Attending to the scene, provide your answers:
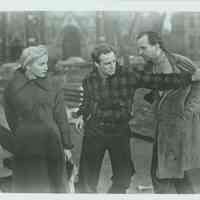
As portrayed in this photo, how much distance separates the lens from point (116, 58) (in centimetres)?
258

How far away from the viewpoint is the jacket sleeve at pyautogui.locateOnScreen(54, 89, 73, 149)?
102 inches

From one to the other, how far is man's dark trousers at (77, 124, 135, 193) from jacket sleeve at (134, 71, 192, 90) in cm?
34

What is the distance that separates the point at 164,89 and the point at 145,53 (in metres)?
0.29

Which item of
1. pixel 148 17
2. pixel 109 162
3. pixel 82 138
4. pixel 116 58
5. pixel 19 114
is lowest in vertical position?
pixel 109 162

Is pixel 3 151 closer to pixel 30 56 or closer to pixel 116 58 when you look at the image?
pixel 30 56

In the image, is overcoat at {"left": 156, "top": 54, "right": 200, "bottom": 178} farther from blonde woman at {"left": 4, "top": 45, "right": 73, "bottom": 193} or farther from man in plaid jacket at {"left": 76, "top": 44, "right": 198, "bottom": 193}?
blonde woman at {"left": 4, "top": 45, "right": 73, "bottom": 193}

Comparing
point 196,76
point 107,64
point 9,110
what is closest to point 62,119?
point 9,110

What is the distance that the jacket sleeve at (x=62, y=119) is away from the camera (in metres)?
2.59

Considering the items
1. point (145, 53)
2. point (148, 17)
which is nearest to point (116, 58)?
point (145, 53)

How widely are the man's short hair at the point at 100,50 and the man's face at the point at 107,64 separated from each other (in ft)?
0.07

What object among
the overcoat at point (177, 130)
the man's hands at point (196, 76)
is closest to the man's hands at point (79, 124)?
the overcoat at point (177, 130)

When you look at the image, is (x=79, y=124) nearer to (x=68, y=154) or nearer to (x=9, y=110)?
(x=68, y=154)

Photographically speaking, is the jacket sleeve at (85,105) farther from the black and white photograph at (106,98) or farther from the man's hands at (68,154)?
the man's hands at (68,154)

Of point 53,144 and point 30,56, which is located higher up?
point 30,56
